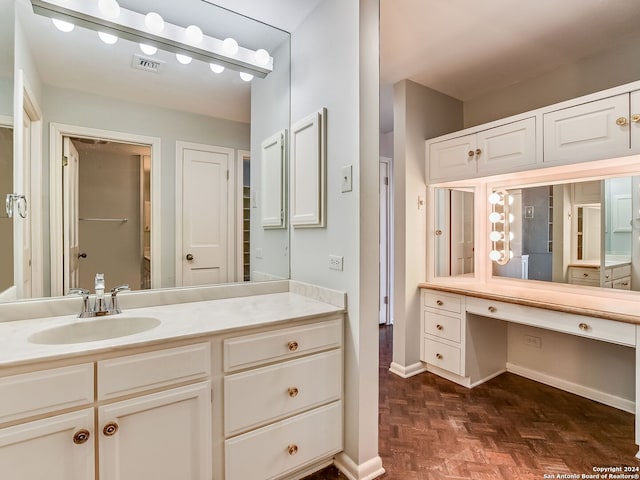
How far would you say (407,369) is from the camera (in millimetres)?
2850

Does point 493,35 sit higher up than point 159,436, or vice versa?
point 493,35

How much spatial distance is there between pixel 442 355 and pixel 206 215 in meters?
2.18

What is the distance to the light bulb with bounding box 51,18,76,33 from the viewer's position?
1.59 m

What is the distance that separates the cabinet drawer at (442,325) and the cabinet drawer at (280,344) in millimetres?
1372

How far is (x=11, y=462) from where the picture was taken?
1010mm

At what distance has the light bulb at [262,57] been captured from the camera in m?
2.13

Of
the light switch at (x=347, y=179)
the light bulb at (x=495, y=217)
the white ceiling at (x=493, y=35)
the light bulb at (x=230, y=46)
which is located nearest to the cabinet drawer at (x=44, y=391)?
the light switch at (x=347, y=179)

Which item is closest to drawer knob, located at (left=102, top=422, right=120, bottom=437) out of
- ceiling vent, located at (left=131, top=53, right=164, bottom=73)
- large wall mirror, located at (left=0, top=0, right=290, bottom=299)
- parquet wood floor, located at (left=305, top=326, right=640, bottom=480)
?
large wall mirror, located at (left=0, top=0, right=290, bottom=299)

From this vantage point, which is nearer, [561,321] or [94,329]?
[94,329]

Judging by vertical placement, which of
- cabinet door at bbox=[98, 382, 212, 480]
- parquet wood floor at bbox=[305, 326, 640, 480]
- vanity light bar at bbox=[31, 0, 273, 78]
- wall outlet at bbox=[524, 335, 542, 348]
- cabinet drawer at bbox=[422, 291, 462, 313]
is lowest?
parquet wood floor at bbox=[305, 326, 640, 480]

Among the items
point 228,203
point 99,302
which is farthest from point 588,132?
point 99,302

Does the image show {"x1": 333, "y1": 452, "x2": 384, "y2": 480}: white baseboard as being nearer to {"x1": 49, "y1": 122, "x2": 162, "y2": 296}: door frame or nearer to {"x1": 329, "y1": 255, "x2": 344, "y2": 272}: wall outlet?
{"x1": 329, "y1": 255, "x2": 344, "y2": 272}: wall outlet

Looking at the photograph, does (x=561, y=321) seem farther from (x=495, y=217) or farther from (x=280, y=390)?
(x=280, y=390)

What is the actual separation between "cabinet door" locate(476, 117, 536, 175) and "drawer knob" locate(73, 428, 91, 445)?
276 centimetres
